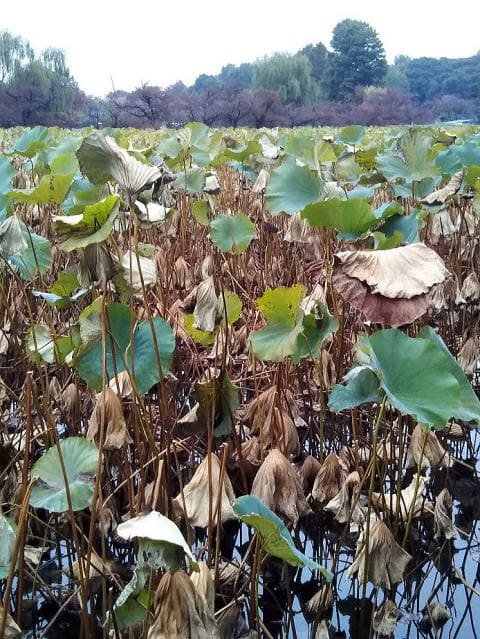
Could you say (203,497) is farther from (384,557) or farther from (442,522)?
(442,522)

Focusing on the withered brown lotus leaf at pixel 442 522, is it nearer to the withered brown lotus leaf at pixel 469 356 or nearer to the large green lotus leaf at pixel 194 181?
the withered brown lotus leaf at pixel 469 356

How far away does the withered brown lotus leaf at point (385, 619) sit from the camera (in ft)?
3.37

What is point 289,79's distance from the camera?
22.5 meters

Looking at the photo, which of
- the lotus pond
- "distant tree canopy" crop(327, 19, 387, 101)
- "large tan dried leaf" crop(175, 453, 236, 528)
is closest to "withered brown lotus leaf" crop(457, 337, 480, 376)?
the lotus pond

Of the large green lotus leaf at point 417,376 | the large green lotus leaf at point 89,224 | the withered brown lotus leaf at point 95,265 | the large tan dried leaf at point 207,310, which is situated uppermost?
the large green lotus leaf at point 89,224

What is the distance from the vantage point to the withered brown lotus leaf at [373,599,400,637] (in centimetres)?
103

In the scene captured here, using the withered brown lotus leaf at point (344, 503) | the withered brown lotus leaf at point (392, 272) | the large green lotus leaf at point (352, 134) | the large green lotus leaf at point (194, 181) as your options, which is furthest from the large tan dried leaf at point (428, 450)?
the large green lotus leaf at point (352, 134)

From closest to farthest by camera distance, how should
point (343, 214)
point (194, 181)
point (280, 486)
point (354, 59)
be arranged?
1. point (343, 214)
2. point (280, 486)
3. point (194, 181)
4. point (354, 59)

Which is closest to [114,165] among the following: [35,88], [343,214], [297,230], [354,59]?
[343,214]

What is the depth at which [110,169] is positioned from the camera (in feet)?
2.92

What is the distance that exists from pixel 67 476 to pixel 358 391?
1.30 ft

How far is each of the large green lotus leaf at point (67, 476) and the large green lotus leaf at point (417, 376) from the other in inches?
15.7

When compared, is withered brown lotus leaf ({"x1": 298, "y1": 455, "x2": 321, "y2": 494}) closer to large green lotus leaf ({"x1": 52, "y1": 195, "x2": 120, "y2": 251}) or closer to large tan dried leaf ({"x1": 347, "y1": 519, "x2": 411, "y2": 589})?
large tan dried leaf ({"x1": 347, "y1": 519, "x2": 411, "y2": 589})

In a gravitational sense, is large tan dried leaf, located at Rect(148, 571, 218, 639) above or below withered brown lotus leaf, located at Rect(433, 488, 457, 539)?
above
